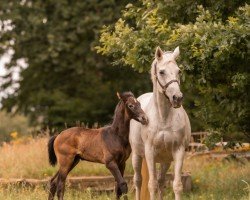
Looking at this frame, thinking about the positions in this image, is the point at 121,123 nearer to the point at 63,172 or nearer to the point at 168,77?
the point at 63,172

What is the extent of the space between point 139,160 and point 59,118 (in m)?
13.9

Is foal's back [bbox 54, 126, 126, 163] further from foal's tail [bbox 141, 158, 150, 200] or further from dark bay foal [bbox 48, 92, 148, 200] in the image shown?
foal's tail [bbox 141, 158, 150, 200]

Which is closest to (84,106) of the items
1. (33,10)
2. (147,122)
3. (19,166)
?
(33,10)

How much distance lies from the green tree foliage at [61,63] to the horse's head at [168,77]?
1308 centimetres

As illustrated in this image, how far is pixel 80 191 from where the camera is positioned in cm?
1375

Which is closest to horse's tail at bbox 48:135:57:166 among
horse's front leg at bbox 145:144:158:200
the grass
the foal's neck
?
the grass

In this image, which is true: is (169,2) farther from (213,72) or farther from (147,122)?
(147,122)

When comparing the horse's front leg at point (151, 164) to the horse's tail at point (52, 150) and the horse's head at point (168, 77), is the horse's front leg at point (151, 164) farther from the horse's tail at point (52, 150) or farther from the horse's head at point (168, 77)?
the horse's tail at point (52, 150)

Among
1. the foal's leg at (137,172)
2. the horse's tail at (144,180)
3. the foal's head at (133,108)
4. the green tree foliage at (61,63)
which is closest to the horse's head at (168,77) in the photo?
the foal's head at (133,108)

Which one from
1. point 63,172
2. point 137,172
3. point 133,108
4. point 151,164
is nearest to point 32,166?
point 63,172

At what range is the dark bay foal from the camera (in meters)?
10.8

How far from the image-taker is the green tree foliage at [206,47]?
1194 centimetres

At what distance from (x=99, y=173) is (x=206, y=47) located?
181 inches

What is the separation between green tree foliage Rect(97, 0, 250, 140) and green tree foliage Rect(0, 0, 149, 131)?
889 centimetres
